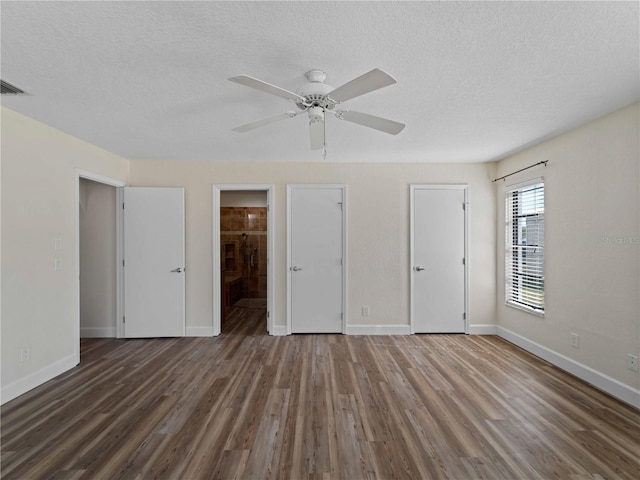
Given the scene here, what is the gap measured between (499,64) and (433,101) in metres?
0.55

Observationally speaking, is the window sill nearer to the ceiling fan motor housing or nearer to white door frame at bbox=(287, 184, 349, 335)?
white door frame at bbox=(287, 184, 349, 335)

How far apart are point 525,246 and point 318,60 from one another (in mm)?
3352

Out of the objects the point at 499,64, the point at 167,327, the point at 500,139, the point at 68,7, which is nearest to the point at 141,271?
the point at 167,327

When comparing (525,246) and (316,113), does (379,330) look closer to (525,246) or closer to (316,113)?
(525,246)

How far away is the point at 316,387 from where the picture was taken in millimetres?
2672

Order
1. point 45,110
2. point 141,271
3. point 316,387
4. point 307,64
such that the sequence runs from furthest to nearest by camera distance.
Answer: point 141,271
point 316,387
point 45,110
point 307,64

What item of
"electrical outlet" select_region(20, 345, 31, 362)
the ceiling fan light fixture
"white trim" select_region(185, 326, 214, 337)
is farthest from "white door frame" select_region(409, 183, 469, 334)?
"electrical outlet" select_region(20, 345, 31, 362)

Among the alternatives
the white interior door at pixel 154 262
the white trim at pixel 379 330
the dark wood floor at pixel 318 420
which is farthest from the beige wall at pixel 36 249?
the white trim at pixel 379 330

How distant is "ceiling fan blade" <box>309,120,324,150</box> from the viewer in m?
2.07

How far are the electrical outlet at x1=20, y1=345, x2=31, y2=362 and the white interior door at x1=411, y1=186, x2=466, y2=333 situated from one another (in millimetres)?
4168

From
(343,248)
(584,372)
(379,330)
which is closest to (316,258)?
(343,248)

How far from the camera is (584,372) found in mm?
2805

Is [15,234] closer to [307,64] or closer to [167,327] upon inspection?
[167,327]

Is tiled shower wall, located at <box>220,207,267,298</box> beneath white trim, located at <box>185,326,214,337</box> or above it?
above
